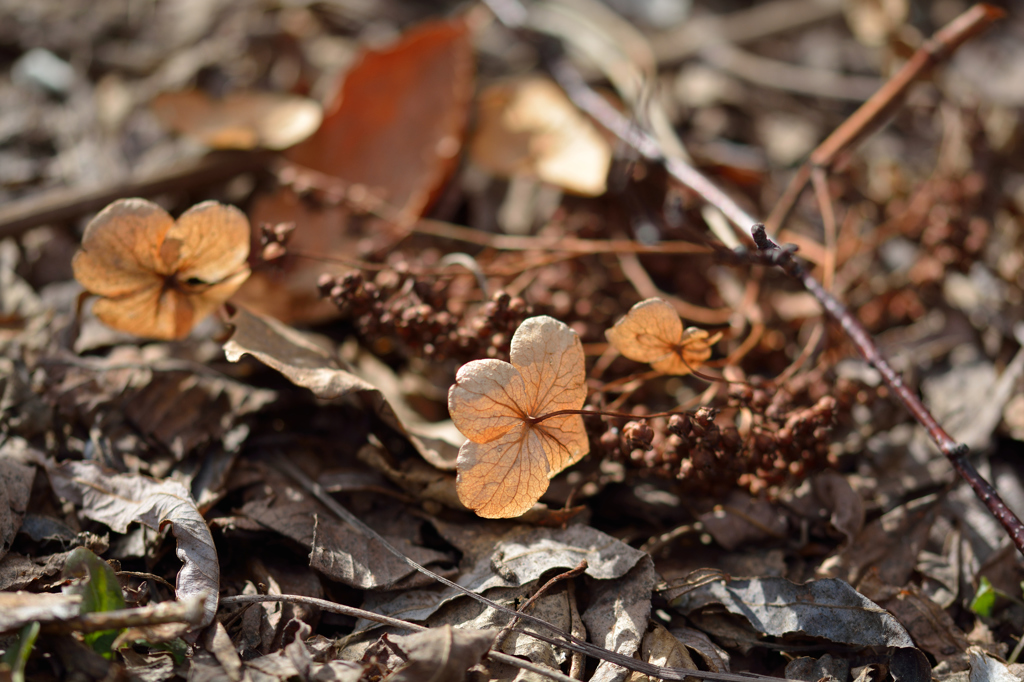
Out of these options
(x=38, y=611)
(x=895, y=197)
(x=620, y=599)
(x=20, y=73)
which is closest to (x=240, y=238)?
(x=38, y=611)

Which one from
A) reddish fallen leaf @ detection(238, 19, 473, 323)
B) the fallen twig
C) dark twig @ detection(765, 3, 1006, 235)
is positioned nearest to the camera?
the fallen twig

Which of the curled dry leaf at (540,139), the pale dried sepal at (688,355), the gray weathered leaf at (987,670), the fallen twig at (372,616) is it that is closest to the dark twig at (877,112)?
the curled dry leaf at (540,139)

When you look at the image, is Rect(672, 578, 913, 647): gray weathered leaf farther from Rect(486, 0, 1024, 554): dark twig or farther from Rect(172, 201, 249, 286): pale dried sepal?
Rect(172, 201, 249, 286): pale dried sepal

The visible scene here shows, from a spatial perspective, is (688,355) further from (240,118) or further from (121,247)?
(240,118)

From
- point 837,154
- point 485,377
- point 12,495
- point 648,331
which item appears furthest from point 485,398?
point 837,154

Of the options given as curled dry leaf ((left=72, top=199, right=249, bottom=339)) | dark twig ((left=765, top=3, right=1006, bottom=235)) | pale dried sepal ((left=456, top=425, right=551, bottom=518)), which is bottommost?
pale dried sepal ((left=456, top=425, right=551, bottom=518))

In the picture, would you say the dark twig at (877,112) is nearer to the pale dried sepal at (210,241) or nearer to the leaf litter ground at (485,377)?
the leaf litter ground at (485,377)

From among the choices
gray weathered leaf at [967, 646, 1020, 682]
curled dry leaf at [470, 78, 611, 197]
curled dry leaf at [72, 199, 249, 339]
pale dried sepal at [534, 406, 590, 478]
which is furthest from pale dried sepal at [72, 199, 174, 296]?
gray weathered leaf at [967, 646, 1020, 682]
